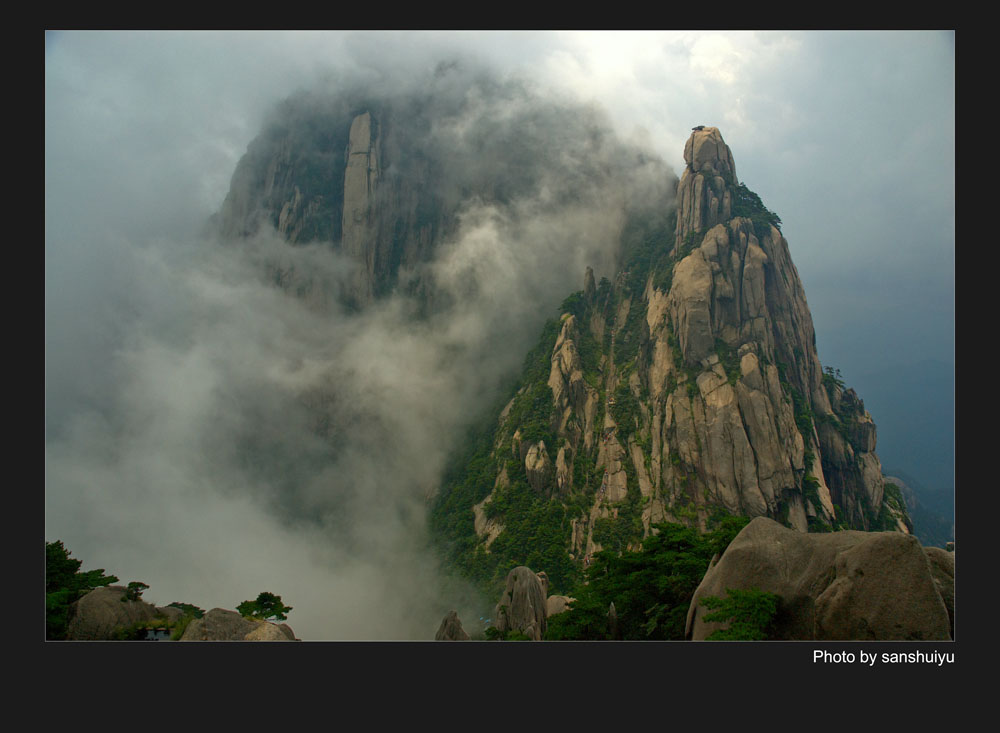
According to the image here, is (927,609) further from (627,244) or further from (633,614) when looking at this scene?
(627,244)

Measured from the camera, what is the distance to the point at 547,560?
152 feet

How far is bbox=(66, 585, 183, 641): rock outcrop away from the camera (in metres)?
19.0

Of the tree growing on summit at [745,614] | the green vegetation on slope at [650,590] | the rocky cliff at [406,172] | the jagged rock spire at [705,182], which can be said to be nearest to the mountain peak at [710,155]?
the jagged rock spire at [705,182]

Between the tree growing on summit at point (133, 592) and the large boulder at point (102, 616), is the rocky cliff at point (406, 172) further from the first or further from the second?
the large boulder at point (102, 616)

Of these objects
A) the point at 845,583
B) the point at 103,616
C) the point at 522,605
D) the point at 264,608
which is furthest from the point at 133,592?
the point at 845,583

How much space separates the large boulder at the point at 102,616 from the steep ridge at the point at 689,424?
31.0m

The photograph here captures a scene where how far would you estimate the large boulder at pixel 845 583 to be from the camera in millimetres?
12781

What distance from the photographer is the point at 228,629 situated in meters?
18.0

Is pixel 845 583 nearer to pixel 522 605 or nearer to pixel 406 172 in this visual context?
pixel 522 605

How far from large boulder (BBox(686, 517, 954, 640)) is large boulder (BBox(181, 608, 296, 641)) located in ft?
42.3

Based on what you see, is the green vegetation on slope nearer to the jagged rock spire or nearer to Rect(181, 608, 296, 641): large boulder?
Rect(181, 608, 296, 641): large boulder

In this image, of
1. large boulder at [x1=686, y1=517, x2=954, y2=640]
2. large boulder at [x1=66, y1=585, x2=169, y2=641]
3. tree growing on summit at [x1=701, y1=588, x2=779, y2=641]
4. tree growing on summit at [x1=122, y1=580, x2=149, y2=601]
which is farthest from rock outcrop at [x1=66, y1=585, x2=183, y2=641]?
large boulder at [x1=686, y1=517, x2=954, y2=640]

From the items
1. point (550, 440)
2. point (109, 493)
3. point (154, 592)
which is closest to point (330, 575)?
point (154, 592)

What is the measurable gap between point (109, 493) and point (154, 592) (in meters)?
11.3
